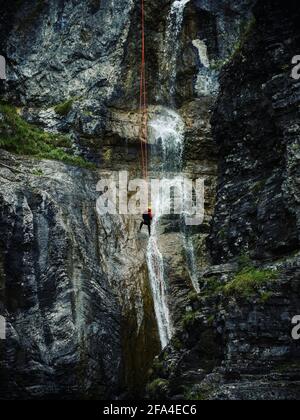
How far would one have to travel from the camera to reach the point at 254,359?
14.3 m

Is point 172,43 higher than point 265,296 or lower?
higher

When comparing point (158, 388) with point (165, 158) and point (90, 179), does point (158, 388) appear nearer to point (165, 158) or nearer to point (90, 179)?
point (90, 179)

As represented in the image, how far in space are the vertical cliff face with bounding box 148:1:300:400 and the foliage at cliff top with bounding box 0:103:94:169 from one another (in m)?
7.30

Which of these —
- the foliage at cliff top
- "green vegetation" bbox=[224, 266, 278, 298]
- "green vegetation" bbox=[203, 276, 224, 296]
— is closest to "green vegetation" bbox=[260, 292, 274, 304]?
"green vegetation" bbox=[224, 266, 278, 298]

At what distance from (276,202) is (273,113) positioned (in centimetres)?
266

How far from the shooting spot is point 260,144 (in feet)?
60.2

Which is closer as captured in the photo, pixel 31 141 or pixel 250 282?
pixel 250 282

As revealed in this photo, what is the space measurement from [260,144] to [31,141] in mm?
10348

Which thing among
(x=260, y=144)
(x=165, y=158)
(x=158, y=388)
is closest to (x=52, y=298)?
(x=158, y=388)

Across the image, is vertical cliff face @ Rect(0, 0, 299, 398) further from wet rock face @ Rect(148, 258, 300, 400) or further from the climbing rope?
the climbing rope

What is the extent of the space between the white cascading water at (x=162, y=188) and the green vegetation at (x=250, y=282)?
6.36 m

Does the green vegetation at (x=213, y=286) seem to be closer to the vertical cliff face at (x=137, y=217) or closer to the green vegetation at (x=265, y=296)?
the vertical cliff face at (x=137, y=217)

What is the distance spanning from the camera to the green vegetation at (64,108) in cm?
2641

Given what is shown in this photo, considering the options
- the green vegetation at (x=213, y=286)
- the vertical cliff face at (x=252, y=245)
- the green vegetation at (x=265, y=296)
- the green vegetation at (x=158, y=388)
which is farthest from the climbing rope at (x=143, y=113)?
the green vegetation at (x=265, y=296)
